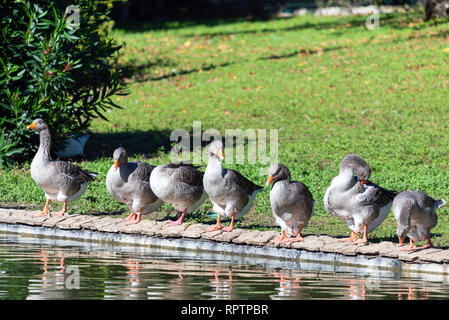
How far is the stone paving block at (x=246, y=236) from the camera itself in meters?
11.9

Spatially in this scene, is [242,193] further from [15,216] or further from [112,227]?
[15,216]

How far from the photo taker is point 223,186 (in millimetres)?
12297

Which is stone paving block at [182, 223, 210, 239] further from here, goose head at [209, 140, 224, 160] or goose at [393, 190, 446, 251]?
goose at [393, 190, 446, 251]

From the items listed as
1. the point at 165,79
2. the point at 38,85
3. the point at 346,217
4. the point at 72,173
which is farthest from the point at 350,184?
the point at 165,79

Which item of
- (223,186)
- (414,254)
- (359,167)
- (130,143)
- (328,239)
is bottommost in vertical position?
(414,254)

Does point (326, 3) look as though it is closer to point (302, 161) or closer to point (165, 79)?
point (165, 79)

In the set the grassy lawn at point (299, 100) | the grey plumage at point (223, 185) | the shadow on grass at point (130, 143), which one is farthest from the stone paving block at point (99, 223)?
the shadow on grass at point (130, 143)

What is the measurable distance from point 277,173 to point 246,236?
105 cm

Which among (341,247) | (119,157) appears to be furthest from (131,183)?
(341,247)

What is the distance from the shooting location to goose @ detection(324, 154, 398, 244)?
37.9 feet

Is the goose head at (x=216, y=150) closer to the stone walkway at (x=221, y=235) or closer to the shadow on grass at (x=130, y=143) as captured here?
→ the stone walkway at (x=221, y=235)

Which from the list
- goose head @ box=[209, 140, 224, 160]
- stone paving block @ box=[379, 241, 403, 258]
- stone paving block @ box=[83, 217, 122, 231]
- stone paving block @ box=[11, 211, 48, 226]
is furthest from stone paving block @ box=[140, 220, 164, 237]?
stone paving block @ box=[379, 241, 403, 258]

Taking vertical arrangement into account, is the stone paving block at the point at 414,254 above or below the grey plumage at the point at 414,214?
below

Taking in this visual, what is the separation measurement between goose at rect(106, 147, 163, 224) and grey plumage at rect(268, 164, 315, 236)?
231 centimetres
